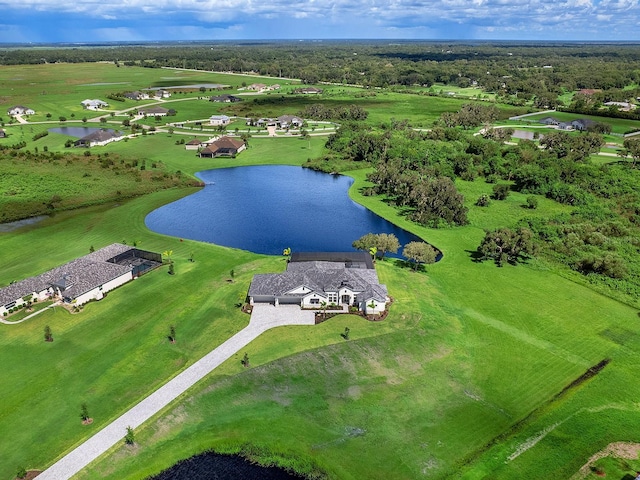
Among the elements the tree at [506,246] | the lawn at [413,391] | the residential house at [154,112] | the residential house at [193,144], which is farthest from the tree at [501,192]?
the residential house at [154,112]

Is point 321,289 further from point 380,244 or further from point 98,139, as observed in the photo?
point 98,139

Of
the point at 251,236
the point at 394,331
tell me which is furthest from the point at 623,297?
the point at 251,236

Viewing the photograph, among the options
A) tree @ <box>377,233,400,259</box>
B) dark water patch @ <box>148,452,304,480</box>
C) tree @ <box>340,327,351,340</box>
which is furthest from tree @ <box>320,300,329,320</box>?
dark water patch @ <box>148,452,304,480</box>

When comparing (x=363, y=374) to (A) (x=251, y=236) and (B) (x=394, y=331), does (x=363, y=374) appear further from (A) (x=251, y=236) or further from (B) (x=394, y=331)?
(A) (x=251, y=236)

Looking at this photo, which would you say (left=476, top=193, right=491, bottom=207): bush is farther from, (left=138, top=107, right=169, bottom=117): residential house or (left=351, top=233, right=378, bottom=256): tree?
(left=138, top=107, right=169, bottom=117): residential house

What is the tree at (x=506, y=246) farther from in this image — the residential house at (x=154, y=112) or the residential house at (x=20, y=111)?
the residential house at (x=20, y=111)
